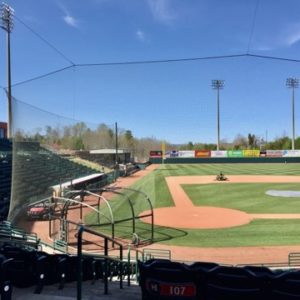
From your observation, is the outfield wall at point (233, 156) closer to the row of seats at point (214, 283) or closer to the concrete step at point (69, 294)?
the concrete step at point (69, 294)

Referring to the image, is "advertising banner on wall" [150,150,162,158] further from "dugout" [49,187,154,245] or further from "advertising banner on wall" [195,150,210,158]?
"dugout" [49,187,154,245]

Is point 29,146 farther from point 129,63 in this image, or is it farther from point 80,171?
point 80,171

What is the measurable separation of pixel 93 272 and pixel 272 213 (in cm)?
1586

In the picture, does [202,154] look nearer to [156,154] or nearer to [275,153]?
[156,154]

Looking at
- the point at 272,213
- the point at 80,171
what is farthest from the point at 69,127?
the point at 272,213

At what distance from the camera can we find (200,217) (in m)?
20.9

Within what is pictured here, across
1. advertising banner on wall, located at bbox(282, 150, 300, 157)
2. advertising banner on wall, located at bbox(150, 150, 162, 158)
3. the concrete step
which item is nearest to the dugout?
the concrete step

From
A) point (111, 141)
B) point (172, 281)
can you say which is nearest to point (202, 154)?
point (111, 141)

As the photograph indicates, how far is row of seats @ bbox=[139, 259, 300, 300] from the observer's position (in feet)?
13.1

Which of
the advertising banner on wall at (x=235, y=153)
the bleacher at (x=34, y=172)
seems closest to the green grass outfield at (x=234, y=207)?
the bleacher at (x=34, y=172)

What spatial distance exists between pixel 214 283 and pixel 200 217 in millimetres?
16943

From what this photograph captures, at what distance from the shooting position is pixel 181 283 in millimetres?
4238

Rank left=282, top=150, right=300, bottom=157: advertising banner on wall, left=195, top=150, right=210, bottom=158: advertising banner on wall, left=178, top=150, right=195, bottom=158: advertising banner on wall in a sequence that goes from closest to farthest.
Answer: left=282, top=150, right=300, bottom=157: advertising banner on wall → left=195, top=150, right=210, bottom=158: advertising banner on wall → left=178, top=150, right=195, bottom=158: advertising banner on wall

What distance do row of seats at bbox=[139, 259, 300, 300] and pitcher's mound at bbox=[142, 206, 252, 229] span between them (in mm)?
14534
